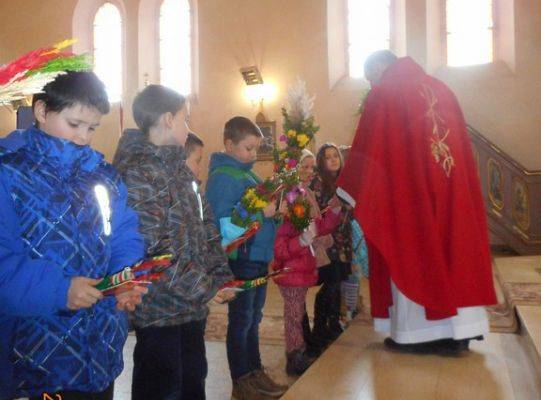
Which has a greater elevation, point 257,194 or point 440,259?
point 257,194

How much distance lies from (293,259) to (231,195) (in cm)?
75

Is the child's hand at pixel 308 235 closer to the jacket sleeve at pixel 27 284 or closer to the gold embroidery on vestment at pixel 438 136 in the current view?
the gold embroidery on vestment at pixel 438 136

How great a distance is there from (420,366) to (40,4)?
990 cm

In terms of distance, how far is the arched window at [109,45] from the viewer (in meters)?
9.94

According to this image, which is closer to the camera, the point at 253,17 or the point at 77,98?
the point at 77,98

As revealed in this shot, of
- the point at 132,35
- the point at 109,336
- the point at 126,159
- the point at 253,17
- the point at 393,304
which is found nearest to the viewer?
the point at 109,336

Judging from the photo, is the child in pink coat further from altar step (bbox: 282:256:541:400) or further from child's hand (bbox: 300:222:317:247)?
altar step (bbox: 282:256:541:400)

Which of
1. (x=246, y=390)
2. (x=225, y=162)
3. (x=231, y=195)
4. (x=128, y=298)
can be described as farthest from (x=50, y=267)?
(x=246, y=390)

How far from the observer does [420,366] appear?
2775mm

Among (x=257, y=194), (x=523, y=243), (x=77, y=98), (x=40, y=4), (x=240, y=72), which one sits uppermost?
(x=40, y=4)

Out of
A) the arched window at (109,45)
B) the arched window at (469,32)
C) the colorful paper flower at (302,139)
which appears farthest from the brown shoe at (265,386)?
the arched window at (109,45)

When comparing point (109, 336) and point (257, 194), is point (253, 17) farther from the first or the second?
point (109, 336)

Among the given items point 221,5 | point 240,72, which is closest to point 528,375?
point 240,72

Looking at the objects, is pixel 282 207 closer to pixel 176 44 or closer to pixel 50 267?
pixel 50 267
